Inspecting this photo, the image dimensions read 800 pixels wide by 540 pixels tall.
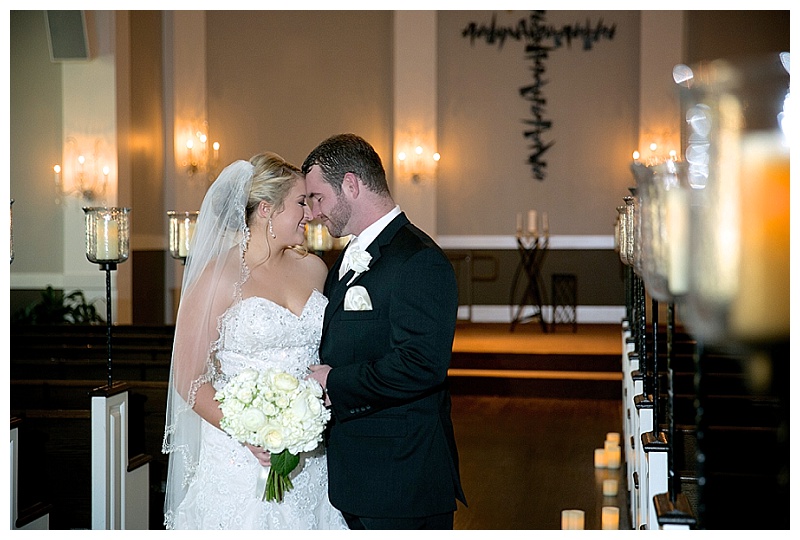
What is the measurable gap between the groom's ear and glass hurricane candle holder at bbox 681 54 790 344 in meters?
1.63

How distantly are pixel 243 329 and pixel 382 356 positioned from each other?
0.57 metres

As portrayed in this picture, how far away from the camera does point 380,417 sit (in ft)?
8.59

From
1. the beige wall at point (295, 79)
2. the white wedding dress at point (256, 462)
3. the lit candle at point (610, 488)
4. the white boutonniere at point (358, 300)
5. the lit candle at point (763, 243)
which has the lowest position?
the lit candle at point (610, 488)

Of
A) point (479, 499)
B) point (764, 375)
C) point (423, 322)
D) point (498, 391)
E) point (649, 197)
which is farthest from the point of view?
point (498, 391)

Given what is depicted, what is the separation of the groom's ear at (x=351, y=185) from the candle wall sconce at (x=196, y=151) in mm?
9766

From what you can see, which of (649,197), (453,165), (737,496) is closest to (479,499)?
(737,496)

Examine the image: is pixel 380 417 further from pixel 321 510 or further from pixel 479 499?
pixel 479 499

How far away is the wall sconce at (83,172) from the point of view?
9.97 meters

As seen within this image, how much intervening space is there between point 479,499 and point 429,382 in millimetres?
2918

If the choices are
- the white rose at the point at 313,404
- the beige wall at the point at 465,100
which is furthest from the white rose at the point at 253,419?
the beige wall at the point at 465,100

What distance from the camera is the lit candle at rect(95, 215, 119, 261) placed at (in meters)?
4.15

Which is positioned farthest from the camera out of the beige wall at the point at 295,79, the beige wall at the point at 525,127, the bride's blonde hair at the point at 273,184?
the beige wall at the point at 295,79

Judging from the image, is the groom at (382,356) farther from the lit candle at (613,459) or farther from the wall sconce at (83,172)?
the wall sconce at (83,172)

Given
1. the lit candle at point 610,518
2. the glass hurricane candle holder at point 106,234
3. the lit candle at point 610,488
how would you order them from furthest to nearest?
the lit candle at point 610,488 < the lit candle at point 610,518 < the glass hurricane candle holder at point 106,234
